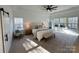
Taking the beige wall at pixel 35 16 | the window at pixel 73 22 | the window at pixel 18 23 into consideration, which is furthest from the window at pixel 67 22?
the window at pixel 18 23

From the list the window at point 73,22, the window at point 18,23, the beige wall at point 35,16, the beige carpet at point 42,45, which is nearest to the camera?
the window at point 73,22

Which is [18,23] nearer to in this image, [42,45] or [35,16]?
[35,16]

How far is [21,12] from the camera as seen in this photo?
262cm

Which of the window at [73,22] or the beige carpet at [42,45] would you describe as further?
the beige carpet at [42,45]

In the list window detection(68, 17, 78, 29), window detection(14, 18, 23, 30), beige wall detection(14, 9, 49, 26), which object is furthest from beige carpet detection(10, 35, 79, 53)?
window detection(68, 17, 78, 29)

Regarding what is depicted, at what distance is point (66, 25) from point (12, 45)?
219 centimetres

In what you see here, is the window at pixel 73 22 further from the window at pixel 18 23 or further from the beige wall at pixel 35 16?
the window at pixel 18 23

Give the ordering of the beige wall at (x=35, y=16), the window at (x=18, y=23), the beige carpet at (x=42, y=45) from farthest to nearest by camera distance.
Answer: the beige carpet at (x=42, y=45) → the beige wall at (x=35, y=16) → the window at (x=18, y=23)
